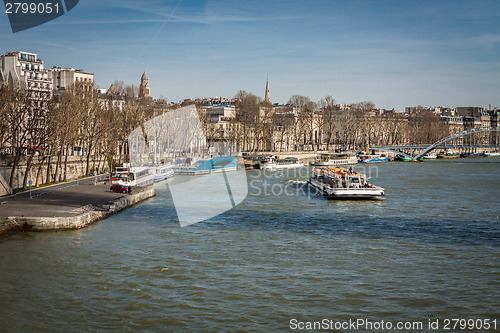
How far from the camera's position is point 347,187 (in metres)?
31.6

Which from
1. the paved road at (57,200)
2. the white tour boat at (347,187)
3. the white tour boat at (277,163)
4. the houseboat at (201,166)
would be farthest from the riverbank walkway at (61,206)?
the white tour boat at (277,163)

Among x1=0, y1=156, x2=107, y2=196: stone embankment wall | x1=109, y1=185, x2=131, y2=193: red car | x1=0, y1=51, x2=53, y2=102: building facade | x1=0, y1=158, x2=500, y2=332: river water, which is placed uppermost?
x1=0, y1=51, x2=53, y2=102: building facade

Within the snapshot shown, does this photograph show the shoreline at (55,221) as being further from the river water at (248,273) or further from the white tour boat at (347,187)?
the white tour boat at (347,187)

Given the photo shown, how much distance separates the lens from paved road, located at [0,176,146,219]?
20.8 metres

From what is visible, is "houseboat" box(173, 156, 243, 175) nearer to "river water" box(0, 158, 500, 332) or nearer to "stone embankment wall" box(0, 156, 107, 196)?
"stone embankment wall" box(0, 156, 107, 196)

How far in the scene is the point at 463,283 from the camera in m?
13.7

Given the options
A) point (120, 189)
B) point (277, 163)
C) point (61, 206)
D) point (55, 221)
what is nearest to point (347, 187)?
point (120, 189)

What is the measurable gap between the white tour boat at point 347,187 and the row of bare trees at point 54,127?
1519 cm

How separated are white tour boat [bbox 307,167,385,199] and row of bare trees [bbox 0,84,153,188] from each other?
49.8 ft

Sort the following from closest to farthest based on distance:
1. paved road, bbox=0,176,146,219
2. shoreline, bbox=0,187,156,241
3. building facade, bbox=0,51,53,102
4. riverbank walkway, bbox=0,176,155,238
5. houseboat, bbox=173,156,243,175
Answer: shoreline, bbox=0,187,156,241
riverbank walkway, bbox=0,176,155,238
paved road, bbox=0,176,146,219
houseboat, bbox=173,156,243,175
building facade, bbox=0,51,53,102

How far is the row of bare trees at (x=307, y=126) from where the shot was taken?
74375mm

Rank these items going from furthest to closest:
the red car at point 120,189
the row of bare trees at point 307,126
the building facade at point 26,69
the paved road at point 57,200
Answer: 1. the row of bare trees at point 307,126
2. the building facade at point 26,69
3. the red car at point 120,189
4. the paved road at point 57,200

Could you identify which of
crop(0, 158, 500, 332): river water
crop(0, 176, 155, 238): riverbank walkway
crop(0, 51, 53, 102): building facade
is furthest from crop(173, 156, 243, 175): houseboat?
crop(0, 158, 500, 332): river water

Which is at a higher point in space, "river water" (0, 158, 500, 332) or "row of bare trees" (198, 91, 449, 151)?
"row of bare trees" (198, 91, 449, 151)
